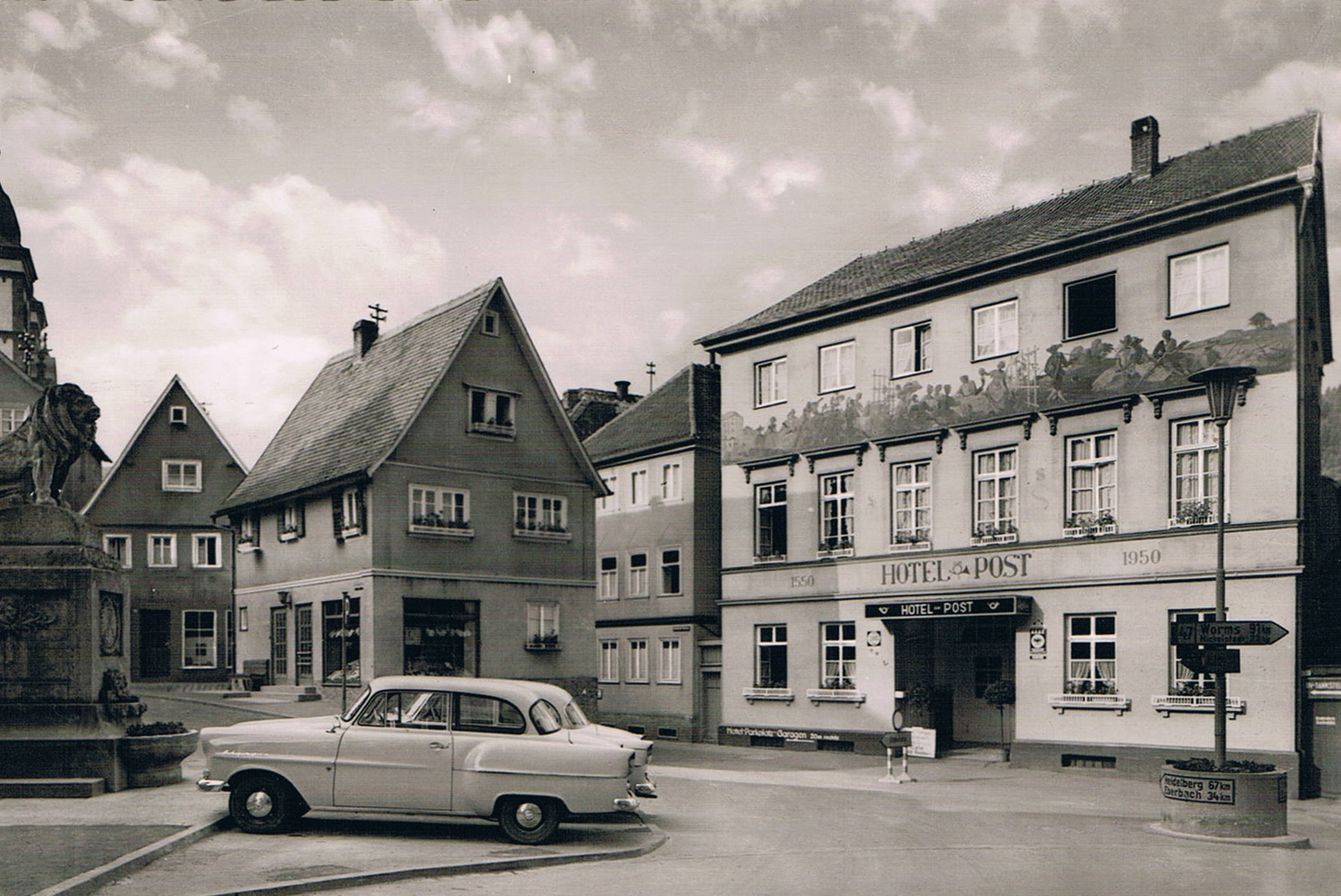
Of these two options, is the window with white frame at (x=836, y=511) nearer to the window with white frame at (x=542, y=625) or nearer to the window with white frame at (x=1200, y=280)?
the window with white frame at (x=542, y=625)

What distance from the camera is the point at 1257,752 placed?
22688 mm

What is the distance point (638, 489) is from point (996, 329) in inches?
626

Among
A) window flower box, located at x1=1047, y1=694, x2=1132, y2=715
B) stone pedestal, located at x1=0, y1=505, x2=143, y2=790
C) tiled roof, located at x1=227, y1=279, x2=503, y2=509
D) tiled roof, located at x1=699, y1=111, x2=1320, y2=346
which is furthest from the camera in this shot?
tiled roof, located at x1=227, y1=279, x2=503, y2=509

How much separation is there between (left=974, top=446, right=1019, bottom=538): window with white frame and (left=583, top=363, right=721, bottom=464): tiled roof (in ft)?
39.0

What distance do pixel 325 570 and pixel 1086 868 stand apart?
23464 millimetres

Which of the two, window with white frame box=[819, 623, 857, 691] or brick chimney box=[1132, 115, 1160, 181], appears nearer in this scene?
brick chimney box=[1132, 115, 1160, 181]

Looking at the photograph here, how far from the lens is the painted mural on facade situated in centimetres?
2364

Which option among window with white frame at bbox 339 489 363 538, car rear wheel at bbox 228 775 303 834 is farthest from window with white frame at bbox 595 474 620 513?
car rear wheel at bbox 228 775 303 834

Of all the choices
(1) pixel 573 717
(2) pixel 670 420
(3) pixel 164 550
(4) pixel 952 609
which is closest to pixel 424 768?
(1) pixel 573 717

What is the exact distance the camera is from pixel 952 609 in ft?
90.5

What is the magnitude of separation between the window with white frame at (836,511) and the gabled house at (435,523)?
22.9 ft

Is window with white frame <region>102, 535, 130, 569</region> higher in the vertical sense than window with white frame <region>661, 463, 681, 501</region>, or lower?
lower

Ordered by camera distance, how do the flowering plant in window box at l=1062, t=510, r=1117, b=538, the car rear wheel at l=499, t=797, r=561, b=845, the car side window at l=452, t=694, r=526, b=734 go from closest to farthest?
the car rear wheel at l=499, t=797, r=561, b=845, the car side window at l=452, t=694, r=526, b=734, the flowering plant in window box at l=1062, t=510, r=1117, b=538

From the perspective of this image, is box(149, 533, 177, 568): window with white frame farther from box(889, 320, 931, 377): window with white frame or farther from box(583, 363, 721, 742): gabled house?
box(889, 320, 931, 377): window with white frame
